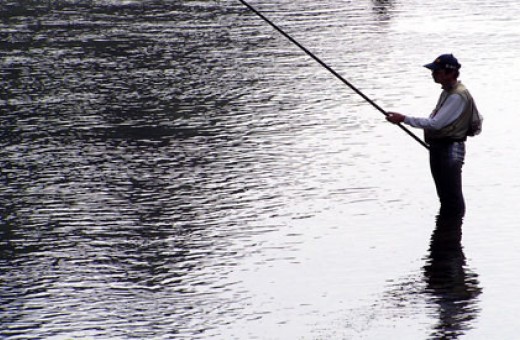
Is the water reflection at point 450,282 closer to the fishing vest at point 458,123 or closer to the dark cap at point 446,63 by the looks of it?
the fishing vest at point 458,123

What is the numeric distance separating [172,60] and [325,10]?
7.51 metres

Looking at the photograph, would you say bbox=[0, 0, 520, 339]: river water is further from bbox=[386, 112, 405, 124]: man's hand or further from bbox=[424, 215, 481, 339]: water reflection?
bbox=[386, 112, 405, 124]: man's hand

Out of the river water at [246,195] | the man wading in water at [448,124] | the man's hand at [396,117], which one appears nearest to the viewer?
the river water at [246,195]

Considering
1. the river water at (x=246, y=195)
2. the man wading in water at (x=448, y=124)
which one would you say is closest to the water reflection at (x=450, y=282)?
the river water at (x=246, y=195)

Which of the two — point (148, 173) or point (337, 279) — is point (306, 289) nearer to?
point (337, 279)

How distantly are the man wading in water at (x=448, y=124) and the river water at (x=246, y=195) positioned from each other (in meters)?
0.42

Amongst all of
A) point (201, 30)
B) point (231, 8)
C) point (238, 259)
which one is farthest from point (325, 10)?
point (238, 259)

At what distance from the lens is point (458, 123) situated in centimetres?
965

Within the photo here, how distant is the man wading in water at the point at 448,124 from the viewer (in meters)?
9.59

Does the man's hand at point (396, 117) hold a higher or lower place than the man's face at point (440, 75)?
lower

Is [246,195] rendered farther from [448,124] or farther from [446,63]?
[446,63]

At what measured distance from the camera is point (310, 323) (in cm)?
761

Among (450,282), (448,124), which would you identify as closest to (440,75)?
(448,124)

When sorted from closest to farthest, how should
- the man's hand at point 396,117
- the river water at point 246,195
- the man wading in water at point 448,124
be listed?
1. the river water at point 246,195
2. the man wading in water at point 448,124
3. the man's hand at point 396,117
